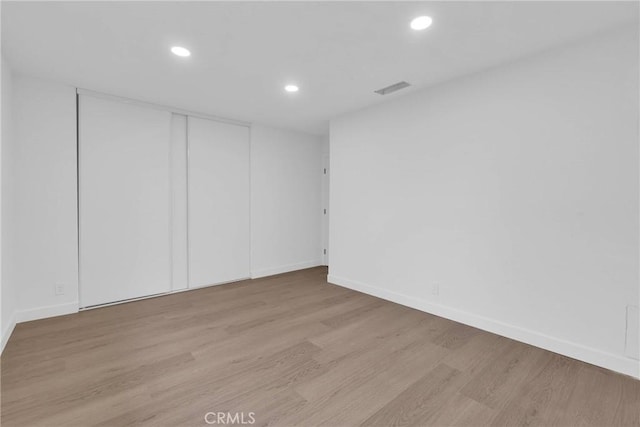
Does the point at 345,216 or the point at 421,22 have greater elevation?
the point at 421,22

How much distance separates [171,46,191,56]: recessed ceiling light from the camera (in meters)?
2.30

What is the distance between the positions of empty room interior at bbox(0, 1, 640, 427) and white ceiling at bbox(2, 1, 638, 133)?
0.07 feet

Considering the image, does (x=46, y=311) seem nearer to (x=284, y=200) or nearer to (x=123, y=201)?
(x=123, y=201)

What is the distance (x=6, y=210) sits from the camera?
2.51 metres

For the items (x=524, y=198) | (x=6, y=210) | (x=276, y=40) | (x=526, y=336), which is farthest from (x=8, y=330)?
(x=524, y=198)

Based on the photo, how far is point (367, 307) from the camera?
11.1ft

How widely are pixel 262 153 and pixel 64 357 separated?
11.3ft

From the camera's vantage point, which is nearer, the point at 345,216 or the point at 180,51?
the point at 180,51

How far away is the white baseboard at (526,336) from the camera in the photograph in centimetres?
206

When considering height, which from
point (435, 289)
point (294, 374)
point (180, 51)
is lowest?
point (294, 374)

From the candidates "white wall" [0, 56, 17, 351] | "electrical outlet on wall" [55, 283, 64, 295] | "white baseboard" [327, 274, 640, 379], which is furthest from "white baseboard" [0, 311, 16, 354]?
"white baseboard" [327, 274, 640, 379]

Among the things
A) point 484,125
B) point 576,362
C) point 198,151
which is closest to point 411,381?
point 576,362

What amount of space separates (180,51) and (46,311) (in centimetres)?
299

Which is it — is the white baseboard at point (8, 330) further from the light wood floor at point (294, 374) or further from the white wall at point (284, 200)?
the white wall at point (284, 200)
